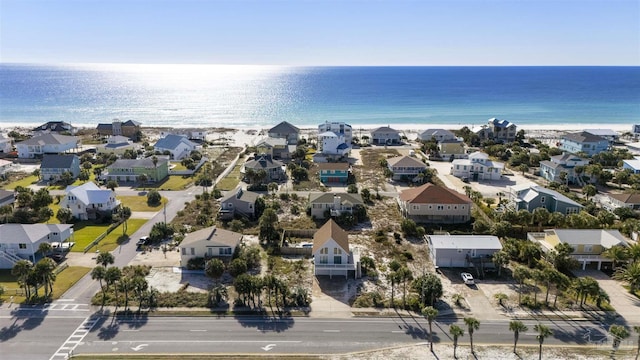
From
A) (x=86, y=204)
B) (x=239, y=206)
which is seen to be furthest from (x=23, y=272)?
(x=239, y=206)

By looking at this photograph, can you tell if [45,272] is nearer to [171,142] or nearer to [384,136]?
[171,142]

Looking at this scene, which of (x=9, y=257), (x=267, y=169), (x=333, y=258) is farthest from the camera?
(x=267, y=169)

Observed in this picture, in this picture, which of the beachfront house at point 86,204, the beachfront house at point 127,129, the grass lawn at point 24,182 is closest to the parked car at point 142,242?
the beachfront house at point 86,204

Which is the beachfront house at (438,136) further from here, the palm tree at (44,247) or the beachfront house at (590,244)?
the palm tree at (44,247)

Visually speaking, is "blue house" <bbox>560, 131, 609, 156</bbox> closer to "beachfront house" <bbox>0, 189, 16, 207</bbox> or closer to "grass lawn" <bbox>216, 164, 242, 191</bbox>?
"grass lawn" <bbox>216, 164, 242, 191</bbox>

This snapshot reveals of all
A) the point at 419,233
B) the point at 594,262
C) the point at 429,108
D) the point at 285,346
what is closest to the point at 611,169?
the point at 594,262

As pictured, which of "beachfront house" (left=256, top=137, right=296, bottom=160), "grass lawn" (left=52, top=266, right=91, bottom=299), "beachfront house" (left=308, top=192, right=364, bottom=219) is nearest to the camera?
"grass lawn" (left=52, top=266, right=91, bottom=299)

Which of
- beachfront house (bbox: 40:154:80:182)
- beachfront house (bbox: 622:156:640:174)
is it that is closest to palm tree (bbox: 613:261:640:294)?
beachfront house (bbox: 622:156:640:174)
